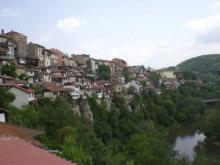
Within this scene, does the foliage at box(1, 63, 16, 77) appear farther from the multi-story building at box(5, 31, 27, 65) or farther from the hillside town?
the multi-story building at box(5, 31, 27, 65)

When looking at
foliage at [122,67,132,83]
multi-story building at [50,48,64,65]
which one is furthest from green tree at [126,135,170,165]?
foliage at [122,67,132,83]

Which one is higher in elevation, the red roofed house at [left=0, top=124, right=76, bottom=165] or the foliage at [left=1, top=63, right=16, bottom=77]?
the foliage at [left=1, top=63, right=16, bottom=77]

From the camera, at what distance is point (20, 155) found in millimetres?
6078

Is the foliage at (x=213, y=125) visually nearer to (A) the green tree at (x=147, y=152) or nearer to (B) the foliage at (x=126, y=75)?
(A) the green tree at (x=147, y=152)

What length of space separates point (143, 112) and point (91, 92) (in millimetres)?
16144

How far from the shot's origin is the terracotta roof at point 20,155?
568 cm

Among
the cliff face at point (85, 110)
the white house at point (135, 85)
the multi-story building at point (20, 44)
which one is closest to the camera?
the cliff face at point (85, 110)

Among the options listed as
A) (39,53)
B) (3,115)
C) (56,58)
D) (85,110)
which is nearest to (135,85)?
(56,58)

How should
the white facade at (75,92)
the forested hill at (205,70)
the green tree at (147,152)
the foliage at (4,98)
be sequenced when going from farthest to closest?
the forested hill at (205,70), the white facade at (75,92), the foliage at (4,98), the green tree at (147,152)

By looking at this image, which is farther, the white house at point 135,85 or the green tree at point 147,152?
the white house at point 135,85

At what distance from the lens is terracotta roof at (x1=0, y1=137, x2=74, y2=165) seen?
568 centimetres

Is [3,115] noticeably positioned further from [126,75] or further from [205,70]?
[205,70]

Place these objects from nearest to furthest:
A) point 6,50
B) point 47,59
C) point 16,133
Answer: point 16,133
point 6,50
point 47,59

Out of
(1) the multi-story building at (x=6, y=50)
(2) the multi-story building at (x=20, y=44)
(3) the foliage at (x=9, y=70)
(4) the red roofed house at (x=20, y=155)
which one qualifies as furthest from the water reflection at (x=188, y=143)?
(4) the red roofed house at (x=20, y=155)
